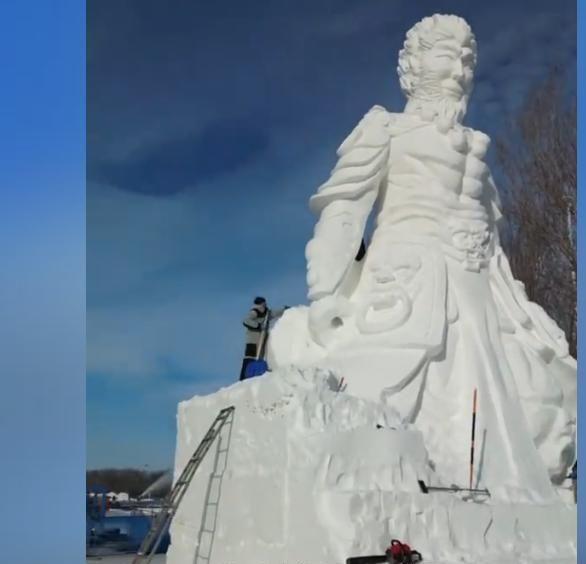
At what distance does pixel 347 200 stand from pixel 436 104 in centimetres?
109

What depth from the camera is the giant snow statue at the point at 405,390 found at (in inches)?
199

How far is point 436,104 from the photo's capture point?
7211 mm

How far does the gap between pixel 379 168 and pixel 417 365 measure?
1.68 metres

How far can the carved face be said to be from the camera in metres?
7.21

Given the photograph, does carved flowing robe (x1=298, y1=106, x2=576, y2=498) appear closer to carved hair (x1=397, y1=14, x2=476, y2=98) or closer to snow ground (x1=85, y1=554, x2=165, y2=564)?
carved hair (x1=397, y1=14, x2=476, y2=98)

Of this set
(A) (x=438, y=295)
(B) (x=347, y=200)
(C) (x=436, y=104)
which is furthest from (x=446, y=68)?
(A) (x=438, y=295)

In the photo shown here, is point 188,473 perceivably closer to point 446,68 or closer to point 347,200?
point 347,200

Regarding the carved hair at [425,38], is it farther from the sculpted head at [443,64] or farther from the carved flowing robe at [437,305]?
the carved flowing robe at [437,305]

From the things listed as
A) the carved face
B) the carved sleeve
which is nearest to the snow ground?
the carved sleeve

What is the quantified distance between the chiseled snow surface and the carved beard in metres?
2.49

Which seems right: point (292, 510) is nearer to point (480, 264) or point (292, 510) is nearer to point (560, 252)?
point (480, 264)

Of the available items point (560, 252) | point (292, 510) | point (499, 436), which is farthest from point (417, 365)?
point (560, 252)

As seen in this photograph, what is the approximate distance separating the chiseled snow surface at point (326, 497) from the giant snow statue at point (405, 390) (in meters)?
0.01

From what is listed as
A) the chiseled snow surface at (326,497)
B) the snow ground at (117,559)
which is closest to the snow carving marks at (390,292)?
the chiseled snow surface at (326,497)
